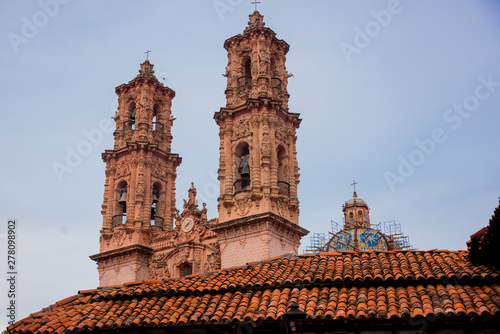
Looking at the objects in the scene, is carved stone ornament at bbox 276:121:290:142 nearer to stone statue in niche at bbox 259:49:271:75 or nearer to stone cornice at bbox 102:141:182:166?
stone statue in niche at bbox 259:49:271:75

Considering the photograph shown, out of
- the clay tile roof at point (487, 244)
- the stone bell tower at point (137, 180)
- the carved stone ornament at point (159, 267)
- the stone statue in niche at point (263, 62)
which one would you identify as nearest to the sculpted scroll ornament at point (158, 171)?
the stone bell tower at point (137, 180)

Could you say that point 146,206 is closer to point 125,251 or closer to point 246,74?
point 125,251

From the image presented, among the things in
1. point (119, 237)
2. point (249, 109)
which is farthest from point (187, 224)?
point (249, 109)

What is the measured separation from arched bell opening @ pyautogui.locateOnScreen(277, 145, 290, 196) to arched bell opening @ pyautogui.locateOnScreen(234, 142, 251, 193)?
5.31ft

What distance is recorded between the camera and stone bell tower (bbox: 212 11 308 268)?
87.1 ft

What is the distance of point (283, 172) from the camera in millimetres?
29266

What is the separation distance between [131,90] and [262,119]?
40.9 feet

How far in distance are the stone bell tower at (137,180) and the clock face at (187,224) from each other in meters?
2.71

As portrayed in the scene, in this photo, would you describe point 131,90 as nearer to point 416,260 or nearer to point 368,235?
point 368,235

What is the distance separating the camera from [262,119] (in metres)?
28.7

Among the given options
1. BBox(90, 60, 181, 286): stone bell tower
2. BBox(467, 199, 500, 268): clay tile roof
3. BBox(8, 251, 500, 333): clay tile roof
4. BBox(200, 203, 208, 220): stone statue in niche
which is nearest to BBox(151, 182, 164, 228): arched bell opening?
BBox(90, 60, 181, 286): stone bell tower

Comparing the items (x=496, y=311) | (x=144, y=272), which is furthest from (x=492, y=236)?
(x=144, y=272)

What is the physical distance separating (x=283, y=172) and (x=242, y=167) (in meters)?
2.17

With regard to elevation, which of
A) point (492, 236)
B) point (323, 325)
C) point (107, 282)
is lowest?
point (323, 325)
